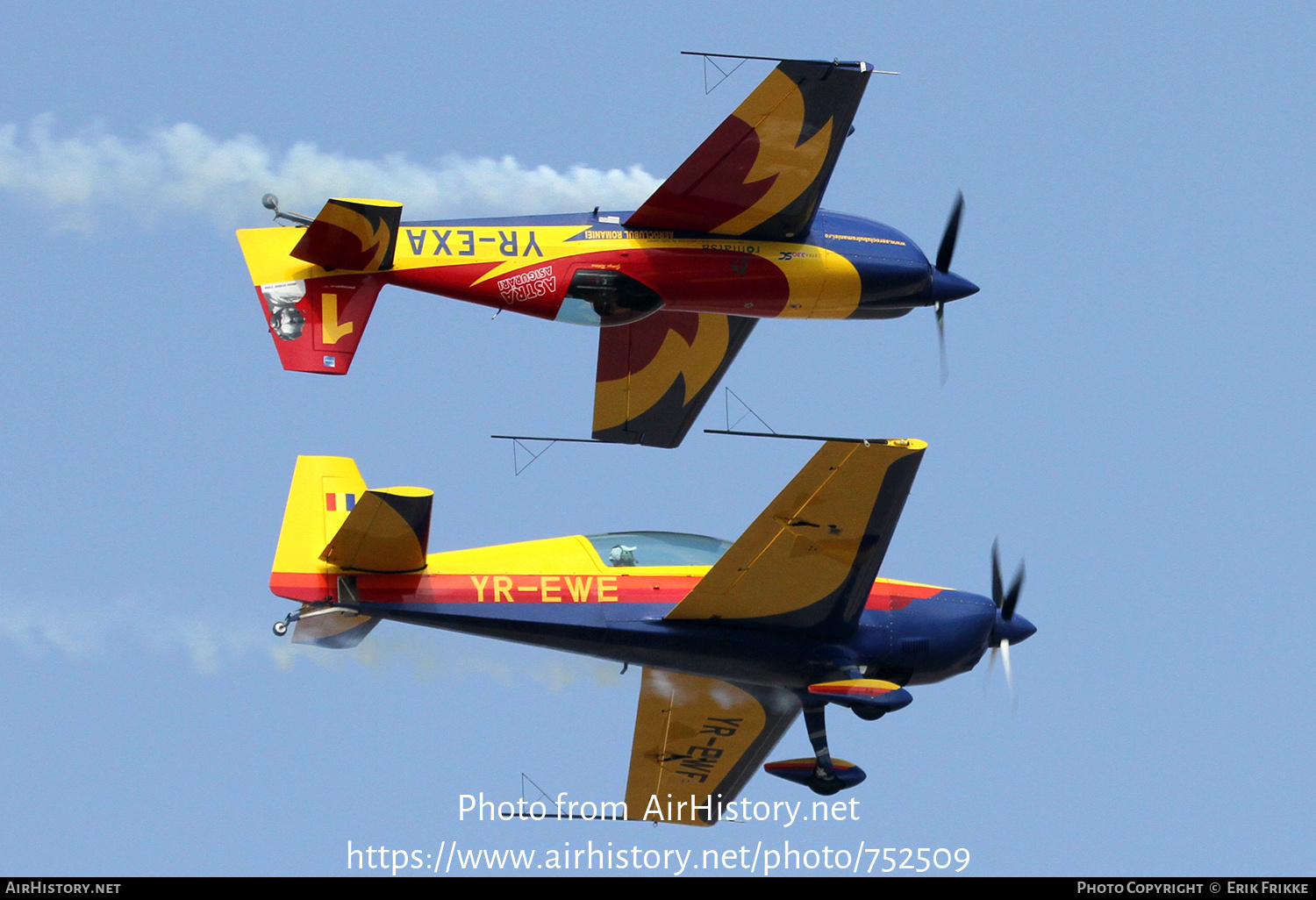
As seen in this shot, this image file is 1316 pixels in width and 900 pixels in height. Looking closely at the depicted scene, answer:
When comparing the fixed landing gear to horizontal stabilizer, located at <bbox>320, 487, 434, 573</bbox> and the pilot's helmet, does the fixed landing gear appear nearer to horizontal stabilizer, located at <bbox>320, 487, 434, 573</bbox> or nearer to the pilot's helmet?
horizontal stabilizer, located at <bbox>320, 487, 434, 573</bbox>

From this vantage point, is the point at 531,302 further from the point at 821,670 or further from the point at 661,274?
the point at 821,670

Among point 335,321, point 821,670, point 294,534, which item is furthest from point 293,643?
point 821,670

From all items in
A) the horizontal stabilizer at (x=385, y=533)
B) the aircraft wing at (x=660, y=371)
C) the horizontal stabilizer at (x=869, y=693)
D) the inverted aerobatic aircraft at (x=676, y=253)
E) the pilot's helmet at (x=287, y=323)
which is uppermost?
the inverted aerobatic aircraft at (x=676, y=253)

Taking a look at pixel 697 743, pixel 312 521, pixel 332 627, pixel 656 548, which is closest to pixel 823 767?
pixel 697 743

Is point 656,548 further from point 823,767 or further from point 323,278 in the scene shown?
point 323,278

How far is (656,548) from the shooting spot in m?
28.3

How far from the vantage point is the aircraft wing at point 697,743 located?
30359 millimetres

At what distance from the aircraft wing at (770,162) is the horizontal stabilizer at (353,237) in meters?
3.24

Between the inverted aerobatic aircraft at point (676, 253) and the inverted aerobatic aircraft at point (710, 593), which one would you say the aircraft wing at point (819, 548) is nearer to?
the inverted aerobatic aircraft at point (710, 593)

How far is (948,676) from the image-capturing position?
29062 mm

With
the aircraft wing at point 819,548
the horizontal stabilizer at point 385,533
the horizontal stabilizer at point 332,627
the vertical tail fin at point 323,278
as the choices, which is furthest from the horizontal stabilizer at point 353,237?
the aircraft wing at point 819,548

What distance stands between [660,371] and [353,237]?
6490 millimetres

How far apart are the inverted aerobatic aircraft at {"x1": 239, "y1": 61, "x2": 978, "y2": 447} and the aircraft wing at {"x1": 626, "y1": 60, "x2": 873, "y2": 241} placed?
2cm
